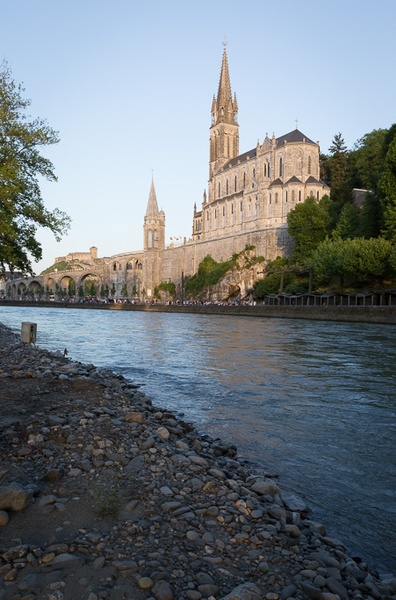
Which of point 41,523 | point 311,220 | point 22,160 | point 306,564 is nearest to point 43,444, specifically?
point 41,523

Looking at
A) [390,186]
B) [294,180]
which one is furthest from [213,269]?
[390,186]

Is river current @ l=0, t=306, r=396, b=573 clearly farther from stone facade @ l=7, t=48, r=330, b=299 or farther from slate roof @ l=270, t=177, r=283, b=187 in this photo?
slate roof @ l=270, t=177, r=283, b=187

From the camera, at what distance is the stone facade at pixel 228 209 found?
6675 centimetres

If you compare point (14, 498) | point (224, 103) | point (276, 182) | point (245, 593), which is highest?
point (224, 103)

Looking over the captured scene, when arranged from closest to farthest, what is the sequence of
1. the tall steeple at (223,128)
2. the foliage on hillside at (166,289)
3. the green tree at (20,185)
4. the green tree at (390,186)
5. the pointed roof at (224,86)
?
the green tree at (20,185) < the green tree at (390,186) < the foliage on hillside at (166,289) < the tall steeple at (223,128) < the pointed roof at (224,86)

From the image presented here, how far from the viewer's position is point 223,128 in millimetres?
93188

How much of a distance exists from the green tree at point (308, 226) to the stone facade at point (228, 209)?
499 cm

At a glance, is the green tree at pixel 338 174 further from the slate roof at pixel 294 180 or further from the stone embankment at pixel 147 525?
the stone embankment at pixel 147 525

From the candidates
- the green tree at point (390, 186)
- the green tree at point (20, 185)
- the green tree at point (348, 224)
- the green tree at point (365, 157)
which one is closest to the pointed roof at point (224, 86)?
the green tree at point (365, 157)

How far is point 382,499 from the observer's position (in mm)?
4695

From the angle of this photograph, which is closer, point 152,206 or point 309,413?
point 309,413

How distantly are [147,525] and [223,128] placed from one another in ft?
317

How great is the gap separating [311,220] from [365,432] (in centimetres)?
5336

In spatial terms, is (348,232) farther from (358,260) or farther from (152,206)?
(152,206)
